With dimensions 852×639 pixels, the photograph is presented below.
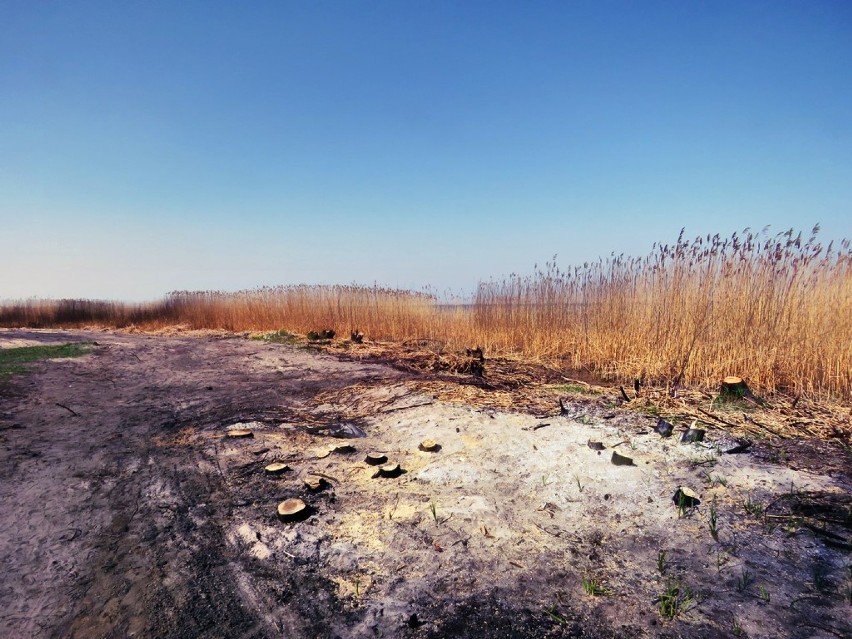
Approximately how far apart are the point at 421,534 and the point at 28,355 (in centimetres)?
876

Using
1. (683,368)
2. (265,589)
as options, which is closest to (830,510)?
(265,589)

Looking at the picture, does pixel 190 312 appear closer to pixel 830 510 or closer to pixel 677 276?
pixel 677 276

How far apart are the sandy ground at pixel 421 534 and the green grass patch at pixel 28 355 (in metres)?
3.17

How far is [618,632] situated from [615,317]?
19.4 feet

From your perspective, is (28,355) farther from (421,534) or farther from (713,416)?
(713,416)

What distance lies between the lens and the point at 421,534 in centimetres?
222

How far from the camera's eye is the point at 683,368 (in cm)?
554

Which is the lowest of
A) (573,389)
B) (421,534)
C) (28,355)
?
(421,534)

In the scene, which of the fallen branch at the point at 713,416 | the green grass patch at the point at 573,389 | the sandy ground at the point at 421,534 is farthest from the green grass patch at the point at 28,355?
the fallen branch at the point at 713,416

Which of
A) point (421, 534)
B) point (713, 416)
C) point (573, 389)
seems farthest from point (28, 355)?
point (713, 416)

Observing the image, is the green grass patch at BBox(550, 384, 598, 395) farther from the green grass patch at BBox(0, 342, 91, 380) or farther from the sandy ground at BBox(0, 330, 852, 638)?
the green grass patch at BBox(0, 342, 91, 380)

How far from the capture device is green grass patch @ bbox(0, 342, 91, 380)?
6.01 meters

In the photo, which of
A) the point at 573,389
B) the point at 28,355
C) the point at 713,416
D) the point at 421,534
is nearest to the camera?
the point at 421,534

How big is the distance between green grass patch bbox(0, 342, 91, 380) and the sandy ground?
10.4ft
